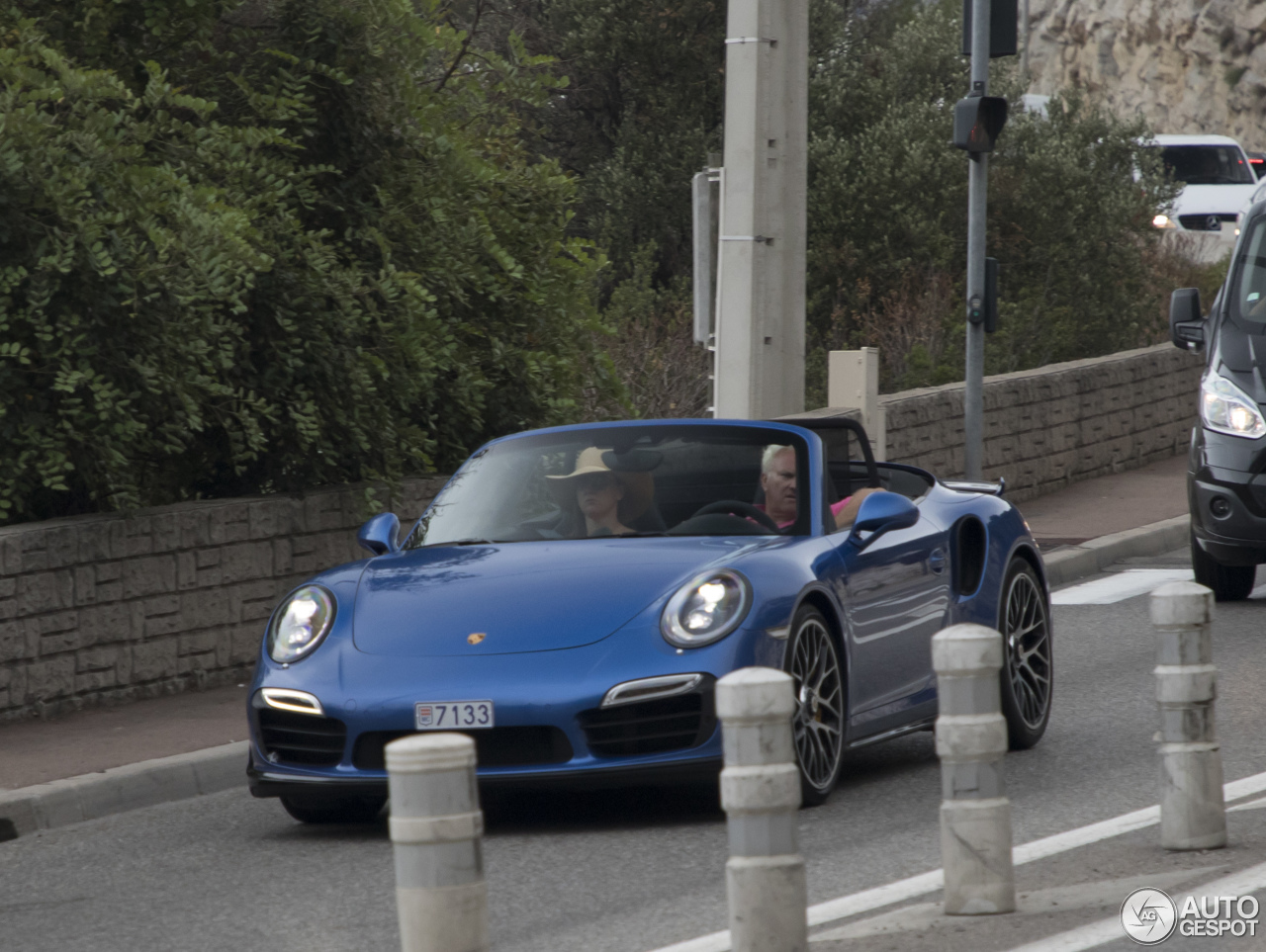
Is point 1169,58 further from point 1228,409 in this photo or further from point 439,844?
point 439,844

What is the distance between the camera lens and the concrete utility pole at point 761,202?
13.1 metres

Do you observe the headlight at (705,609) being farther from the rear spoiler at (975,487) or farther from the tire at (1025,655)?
the rear spoiler at (975,487)

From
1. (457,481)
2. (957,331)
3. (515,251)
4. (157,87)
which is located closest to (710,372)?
(515,251)

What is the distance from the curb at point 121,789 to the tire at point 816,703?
266 centimetres

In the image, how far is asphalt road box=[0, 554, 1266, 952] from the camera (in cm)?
590

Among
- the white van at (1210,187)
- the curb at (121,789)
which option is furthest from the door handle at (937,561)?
the white van at (1210,187)

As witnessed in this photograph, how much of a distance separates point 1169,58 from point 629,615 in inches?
2323

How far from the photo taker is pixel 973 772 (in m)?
5.20

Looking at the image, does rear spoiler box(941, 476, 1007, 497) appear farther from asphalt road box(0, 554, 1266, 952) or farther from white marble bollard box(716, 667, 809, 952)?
white marble bollard box(716, 667, 809, 952)

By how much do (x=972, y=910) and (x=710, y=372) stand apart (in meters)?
9.05

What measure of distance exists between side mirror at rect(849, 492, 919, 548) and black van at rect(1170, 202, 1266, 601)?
5.19 m

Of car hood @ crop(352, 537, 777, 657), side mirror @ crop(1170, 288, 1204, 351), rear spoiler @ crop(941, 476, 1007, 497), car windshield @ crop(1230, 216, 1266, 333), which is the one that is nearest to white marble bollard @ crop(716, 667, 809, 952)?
car hood @ crop(352, 537, 777, 657)

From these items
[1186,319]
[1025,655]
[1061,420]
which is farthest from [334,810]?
[1061,420]

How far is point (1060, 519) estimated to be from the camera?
688 inches
